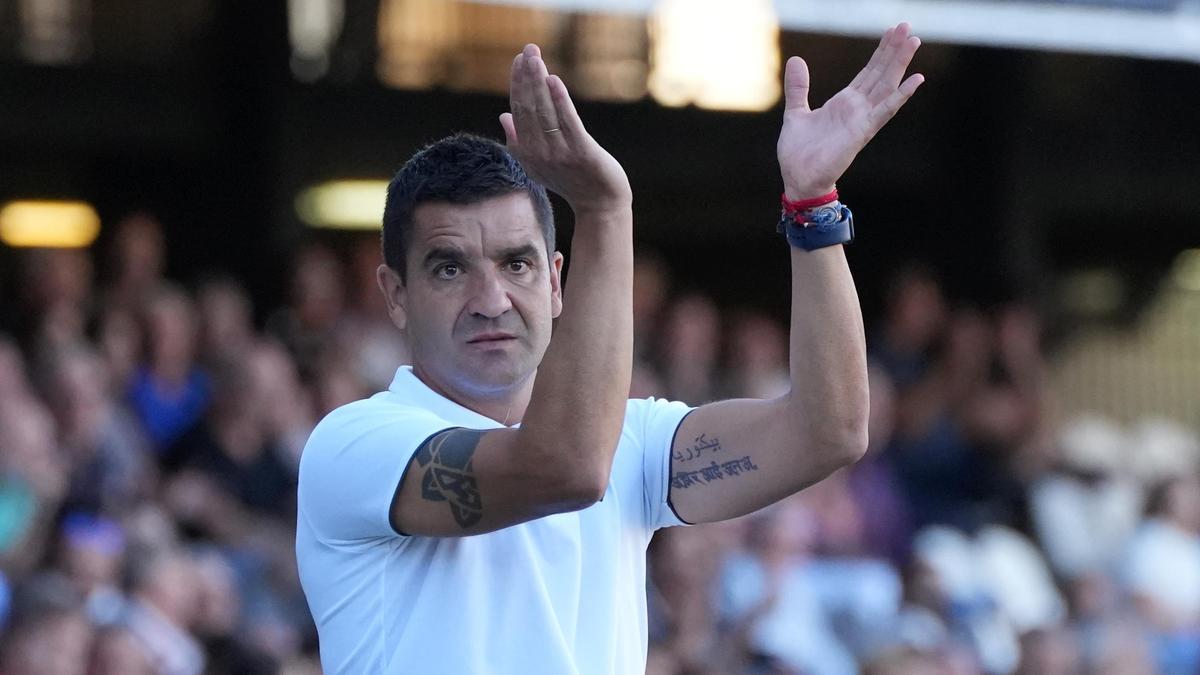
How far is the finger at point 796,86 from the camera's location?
2.98 m

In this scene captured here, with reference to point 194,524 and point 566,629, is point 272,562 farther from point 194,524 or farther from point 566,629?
point 566,629

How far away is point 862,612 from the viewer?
7828 mm

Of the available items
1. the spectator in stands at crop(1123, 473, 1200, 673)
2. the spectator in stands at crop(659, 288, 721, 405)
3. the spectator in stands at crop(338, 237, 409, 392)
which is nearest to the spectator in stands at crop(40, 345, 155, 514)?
the spectator in stands at crop(338, 237, 409, 392)

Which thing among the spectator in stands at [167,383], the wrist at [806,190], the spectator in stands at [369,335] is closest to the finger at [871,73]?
the wrist at [806,190]

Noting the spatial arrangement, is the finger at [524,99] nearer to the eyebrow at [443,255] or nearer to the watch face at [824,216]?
the eyebrow at [443,255]

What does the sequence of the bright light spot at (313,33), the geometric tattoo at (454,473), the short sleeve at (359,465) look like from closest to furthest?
the geometric tattoo at (454,473), the short sleeve at (359,465), the bright light spot at (313,33)

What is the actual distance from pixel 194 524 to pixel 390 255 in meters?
3.81

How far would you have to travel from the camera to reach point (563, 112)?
2.46m

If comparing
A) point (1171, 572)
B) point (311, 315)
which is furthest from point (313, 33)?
point (1171, 572)

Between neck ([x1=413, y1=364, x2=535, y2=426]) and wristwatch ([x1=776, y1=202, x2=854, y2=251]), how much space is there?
0.48 m

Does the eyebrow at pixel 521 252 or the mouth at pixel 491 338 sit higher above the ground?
the eyebrow at pixel 521 252

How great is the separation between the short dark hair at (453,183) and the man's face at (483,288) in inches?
0.6

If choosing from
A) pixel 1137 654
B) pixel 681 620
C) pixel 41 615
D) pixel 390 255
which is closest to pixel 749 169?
pixel 1137 654

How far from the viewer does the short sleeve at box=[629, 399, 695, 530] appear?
10.1 ft
